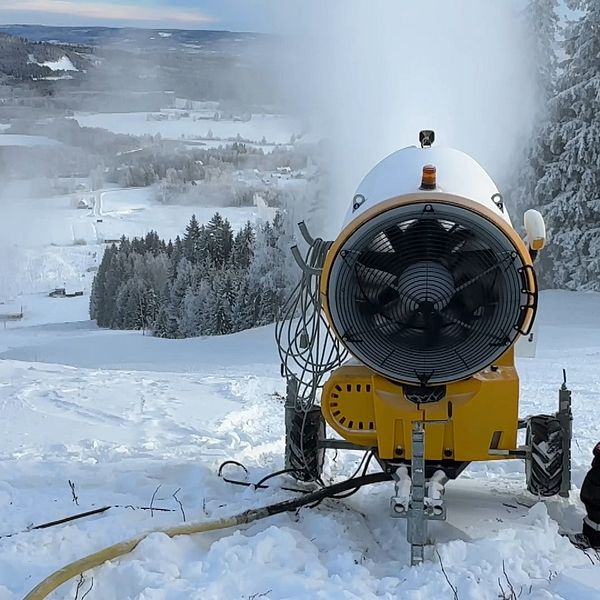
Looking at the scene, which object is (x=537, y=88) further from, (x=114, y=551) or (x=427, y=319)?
(x=114, y=551)

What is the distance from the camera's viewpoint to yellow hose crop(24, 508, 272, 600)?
111 inches

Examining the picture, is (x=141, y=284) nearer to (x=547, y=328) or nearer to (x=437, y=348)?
(x=547, y=328)

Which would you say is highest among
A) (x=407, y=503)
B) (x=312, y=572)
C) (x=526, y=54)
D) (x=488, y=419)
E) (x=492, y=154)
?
(x=526, y=54)

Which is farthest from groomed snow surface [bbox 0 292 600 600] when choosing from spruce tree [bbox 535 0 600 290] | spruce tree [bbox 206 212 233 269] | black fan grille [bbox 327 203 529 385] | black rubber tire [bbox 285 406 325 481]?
spruce tree [bbox 206 212 233 269]

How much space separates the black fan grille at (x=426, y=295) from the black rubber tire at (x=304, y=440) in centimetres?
72

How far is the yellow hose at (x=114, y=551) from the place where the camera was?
283 centimetres

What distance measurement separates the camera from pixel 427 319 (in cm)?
344

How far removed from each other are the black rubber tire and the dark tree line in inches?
885

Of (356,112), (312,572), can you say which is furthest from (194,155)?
(312,572)

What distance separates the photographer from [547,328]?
1409cm

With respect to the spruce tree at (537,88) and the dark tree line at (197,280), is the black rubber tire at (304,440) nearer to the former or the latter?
the spruce tree at (537,88)

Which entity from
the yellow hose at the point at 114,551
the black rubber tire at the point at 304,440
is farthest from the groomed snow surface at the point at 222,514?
the black rubber tire at the point at 304,440

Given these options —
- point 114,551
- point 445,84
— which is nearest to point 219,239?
point 445,84

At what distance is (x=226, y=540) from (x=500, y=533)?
1.05 metres
